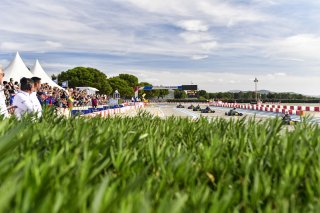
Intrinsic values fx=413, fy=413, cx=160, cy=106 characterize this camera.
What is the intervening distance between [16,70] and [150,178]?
3611 cm

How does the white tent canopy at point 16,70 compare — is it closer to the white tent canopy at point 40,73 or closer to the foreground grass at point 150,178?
the white tent canopy at point 40,73

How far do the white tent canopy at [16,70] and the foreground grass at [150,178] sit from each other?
3423 cm

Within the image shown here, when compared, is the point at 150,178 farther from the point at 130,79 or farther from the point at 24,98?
the point at 130,79

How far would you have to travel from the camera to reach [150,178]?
207 cm

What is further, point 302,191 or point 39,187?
point 302,191

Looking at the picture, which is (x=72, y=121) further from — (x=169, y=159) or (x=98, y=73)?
(x=98, y=73)

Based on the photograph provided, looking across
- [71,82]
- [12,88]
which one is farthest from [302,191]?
[71,82]

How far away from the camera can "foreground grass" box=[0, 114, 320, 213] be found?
1.49 m

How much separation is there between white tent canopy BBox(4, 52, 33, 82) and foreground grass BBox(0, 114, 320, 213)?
34.2 metres

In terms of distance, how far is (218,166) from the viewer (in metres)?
2.50

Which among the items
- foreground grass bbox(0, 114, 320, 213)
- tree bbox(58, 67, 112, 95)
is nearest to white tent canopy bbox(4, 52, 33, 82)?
foreground grass bbox(0, 114, 320, 213)

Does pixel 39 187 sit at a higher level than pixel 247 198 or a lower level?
higher

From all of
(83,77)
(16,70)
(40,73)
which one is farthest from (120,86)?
(16,70)

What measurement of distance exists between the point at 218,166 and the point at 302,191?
499 millimetres
